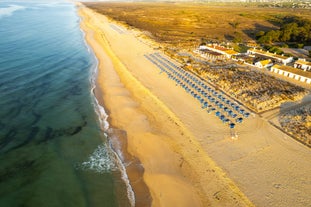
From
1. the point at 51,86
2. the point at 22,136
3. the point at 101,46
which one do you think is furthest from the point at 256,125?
the point at 101,46

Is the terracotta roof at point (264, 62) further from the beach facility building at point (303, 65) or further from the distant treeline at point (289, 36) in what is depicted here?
the distant treeline at point (289, 36)

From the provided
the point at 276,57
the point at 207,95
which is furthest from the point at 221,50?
the point at 207,95

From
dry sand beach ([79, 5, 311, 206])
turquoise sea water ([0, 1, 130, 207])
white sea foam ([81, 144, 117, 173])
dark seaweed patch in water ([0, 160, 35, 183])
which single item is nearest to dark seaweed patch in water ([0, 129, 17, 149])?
turquoise sea water ([0, 1, 130, 207])

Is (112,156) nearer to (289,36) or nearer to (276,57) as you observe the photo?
(276,57)

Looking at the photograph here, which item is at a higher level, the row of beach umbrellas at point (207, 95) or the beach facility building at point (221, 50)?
the beach facility building at point (221, 50)

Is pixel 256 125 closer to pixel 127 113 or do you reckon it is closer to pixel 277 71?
pixel 127 113

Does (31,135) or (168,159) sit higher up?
(31,135)

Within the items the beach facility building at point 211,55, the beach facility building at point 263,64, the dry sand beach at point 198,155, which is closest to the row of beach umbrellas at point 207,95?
the dry sand beach at point 198,155

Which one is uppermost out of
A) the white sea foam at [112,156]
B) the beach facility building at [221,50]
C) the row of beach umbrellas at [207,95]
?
the beach facility building at [221,50]
